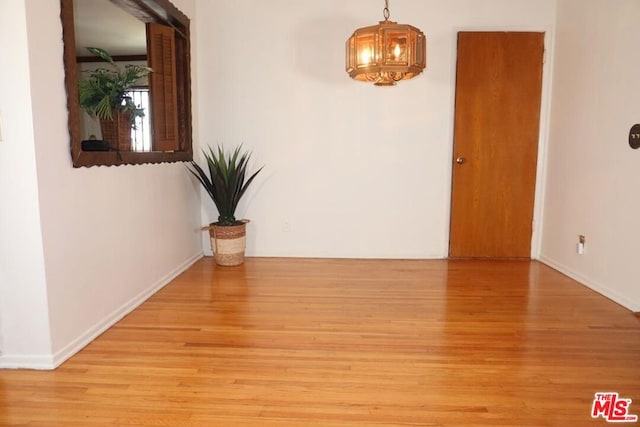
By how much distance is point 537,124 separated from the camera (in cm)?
408

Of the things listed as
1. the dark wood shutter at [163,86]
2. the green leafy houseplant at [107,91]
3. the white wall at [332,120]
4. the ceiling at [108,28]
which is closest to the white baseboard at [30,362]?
the green leafy houseplant at [107,91]

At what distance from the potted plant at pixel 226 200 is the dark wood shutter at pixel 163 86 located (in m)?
0.36

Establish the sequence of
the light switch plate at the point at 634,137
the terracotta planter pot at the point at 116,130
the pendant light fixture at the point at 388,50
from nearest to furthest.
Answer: the pendant light fixture at the point at 388,50 → the terracotta planter pot at the point at 116,130 → the light switch plate at the point at 634,137

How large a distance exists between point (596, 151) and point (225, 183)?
2876 millimetres

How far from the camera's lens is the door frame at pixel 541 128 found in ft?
13.1

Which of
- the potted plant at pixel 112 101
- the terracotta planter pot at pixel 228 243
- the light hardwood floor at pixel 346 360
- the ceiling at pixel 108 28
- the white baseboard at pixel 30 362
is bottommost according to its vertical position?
the light hardwood floor at pixel 346 360

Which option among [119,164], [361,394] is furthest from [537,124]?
[119,164]

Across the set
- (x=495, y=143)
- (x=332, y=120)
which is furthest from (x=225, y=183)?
(x=495, y=143)

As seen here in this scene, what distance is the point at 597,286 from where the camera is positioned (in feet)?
10.7

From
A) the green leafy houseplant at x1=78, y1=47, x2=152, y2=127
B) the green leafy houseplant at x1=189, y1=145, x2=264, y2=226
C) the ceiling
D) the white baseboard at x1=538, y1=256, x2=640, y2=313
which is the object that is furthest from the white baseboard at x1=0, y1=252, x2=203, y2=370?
the white baseboard at x1=538, y1=256, x2=640, y2=313

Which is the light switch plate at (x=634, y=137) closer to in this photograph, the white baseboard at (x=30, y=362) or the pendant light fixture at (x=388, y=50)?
the pendant light fixture at (x=388, y=50)

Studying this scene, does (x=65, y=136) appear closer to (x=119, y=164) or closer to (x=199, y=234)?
(x=119, y=164)

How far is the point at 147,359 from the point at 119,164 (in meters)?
1.20

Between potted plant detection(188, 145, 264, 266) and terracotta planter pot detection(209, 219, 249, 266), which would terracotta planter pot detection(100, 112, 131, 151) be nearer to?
potted plant detection(188, 145, 264, 266)
